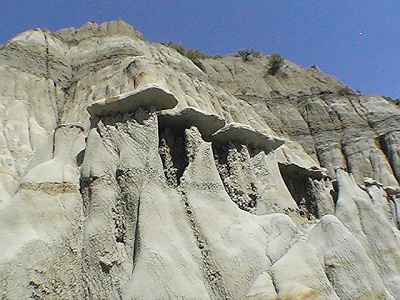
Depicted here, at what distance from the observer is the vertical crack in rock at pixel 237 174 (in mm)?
13258

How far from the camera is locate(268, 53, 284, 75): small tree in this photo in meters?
38.5

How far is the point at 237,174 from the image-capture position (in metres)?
13.8

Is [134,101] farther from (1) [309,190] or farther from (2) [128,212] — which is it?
(1) [309,190]

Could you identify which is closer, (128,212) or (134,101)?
(128,212)

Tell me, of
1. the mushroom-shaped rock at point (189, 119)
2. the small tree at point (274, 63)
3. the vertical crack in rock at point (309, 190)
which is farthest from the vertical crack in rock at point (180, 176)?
the small tree at point (274, 63)

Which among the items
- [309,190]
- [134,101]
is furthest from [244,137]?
[309,190]

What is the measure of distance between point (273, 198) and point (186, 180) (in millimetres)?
3838

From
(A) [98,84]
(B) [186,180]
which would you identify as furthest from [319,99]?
(B) [186,180]

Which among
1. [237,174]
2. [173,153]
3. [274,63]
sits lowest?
[237,174]

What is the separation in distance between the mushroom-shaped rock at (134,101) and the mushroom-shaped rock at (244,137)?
6.72 ft

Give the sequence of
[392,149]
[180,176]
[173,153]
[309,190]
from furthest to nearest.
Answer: [392,149] → [309,190] → [173,153] → [180,176]

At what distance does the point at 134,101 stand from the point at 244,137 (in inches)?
150

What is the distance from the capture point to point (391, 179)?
26844 mm

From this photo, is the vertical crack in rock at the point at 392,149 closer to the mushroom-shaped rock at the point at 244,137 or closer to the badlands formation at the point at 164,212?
the badlands formation at the point at 164,212
